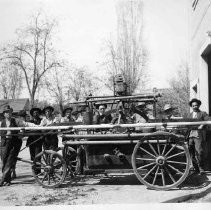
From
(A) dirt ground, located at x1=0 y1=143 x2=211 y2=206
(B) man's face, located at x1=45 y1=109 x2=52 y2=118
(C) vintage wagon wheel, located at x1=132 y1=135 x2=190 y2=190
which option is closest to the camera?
(A) dirt ground, located at x1=0 y1=143 x2=211 y2=206

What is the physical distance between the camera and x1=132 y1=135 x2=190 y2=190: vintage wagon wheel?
5.56 meters

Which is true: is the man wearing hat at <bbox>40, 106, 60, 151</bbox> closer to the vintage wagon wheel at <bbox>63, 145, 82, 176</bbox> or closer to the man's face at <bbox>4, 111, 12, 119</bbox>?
the vintage wagon wheel at <bbox>63, 145, 82, 176</bbox>

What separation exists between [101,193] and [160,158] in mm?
1163

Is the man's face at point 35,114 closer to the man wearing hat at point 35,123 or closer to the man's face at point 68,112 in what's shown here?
the man wearing hat at point 35,123

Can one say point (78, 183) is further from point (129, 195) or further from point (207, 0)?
point (207, 0)

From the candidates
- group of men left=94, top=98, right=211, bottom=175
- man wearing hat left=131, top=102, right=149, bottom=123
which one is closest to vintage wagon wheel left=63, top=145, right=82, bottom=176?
group of men left=94, top=98, right=211, bottom=175

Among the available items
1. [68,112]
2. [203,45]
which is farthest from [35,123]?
[203,45]

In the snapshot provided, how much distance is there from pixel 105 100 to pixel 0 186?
2745mm

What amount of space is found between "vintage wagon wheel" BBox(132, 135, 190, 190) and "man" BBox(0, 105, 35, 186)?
2617 millimetres

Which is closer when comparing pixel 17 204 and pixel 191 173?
pixel 17 204

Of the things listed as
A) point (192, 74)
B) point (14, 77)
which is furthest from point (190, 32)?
point (14, 77)

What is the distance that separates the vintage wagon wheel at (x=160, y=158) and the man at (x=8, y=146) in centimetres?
262

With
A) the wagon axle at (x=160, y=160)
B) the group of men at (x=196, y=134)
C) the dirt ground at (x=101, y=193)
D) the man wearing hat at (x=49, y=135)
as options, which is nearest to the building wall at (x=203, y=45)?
the group of men at (x=196, y=134)

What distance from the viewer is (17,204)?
5266 millimetres
